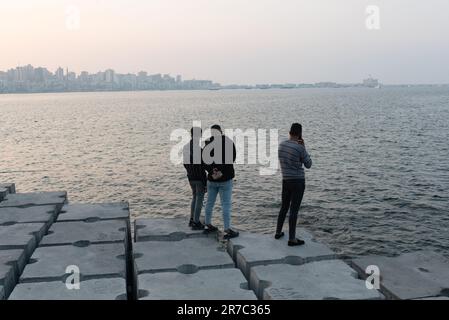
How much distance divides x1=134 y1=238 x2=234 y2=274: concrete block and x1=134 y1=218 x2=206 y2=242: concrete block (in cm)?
26

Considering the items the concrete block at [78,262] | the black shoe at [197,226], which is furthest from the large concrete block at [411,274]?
the concrete block at [78,262]

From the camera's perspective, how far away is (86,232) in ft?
27.8

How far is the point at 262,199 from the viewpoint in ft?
58.3

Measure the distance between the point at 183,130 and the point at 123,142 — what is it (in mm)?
13008

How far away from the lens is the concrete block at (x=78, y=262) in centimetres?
650

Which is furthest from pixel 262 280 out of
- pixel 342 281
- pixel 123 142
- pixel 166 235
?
pixel 123 142

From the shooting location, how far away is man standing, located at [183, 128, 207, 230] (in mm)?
8250

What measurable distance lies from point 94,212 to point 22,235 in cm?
189

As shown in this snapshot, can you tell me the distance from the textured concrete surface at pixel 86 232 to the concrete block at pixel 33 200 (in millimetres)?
1459

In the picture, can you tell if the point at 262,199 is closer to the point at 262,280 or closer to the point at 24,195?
the point at 24,195

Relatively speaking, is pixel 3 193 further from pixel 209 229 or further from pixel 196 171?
pixel 209 229
